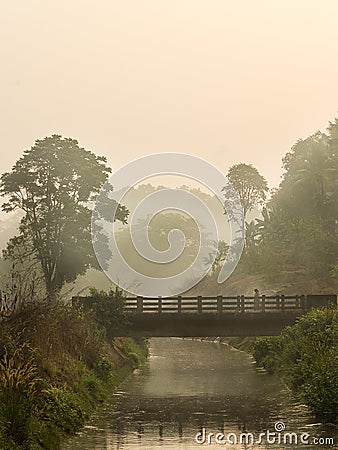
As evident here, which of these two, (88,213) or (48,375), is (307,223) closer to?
(88,213)

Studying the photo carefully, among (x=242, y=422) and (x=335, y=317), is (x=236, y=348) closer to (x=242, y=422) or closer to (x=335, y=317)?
(x=335, y=317)

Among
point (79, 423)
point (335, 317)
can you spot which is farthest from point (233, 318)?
point (79, 423)

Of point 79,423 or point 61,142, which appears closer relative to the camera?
point 79,423

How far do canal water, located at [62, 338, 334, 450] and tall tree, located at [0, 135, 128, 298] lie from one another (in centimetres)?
1679

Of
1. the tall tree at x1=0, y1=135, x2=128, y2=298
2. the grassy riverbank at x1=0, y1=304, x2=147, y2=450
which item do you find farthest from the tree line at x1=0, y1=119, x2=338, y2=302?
the grassy riverbank at x1=0, y1=304, x2=147, y2=450

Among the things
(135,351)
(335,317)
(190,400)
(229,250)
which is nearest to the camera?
(190,400)

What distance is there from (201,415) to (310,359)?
5218 millimetres

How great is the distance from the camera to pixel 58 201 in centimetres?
5691

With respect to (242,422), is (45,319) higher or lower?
higher

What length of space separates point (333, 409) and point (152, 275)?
12630 centimetres

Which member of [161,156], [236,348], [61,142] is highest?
[161,156]

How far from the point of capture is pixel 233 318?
139 feet

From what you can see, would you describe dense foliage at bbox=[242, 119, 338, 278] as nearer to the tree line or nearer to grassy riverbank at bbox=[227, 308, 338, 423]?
the tree line

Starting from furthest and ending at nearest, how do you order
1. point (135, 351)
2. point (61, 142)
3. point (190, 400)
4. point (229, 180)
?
1. point (229, 180)
2. point (61, 142)
3. point (135, 351)
4. point (190, 400)
